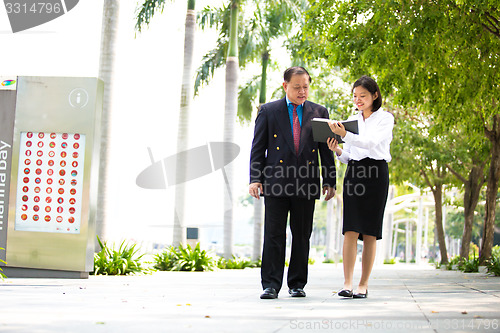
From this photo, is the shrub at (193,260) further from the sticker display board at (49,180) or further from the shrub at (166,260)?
the sticker display board at (49,180)

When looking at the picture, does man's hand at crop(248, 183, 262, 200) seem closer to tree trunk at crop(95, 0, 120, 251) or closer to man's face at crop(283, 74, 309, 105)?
man's face at crop(283, 74, 309, 105)

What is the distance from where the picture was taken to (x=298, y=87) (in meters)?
5.98

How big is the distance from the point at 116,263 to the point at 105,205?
146 cm

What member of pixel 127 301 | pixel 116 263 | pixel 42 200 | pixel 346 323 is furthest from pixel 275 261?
pixel 116 263

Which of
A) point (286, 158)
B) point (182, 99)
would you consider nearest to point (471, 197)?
point (182, 99)

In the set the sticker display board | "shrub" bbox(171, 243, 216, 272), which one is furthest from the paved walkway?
"shrub" bbox(171, 243, 216, 272)

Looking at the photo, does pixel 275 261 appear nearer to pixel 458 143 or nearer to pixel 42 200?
pixel 42 200

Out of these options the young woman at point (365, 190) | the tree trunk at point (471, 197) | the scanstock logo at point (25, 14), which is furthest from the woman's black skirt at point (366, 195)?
the tree trunk at point (471, 197)

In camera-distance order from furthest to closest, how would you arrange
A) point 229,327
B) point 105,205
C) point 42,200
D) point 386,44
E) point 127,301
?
point 105,205, point 386,44, point 42,200, point 127,301, point 229,327

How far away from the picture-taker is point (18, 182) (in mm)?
9352

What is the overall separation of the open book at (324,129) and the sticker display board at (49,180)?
15.3ft

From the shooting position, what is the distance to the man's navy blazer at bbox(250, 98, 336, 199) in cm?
584

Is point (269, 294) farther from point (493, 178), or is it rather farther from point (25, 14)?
point (493, 178)

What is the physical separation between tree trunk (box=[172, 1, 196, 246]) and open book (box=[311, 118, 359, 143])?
1120 cm
